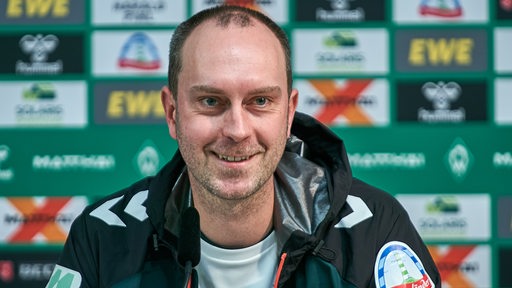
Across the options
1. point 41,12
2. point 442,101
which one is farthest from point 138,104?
point 442,101

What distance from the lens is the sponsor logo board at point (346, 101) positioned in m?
2.30

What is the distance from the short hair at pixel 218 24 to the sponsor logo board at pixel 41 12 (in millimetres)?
1244

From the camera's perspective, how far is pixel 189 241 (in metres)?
1.08

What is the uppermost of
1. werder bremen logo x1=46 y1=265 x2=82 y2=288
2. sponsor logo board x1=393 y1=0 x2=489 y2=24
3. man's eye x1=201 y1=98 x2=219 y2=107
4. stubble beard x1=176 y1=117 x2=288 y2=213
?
sponsor logo board x1=393 y1=0 x2=489 y2=24

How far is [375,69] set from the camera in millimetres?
2307

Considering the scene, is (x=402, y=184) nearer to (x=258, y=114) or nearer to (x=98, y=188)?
(x=98, y=188)

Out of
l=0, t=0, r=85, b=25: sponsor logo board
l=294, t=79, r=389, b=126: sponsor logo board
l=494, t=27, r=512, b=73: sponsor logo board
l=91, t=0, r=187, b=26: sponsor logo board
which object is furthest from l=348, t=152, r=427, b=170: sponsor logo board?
l=0, t=0, r=85, b=25: sponsor logo board

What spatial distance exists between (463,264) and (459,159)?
1.14 feet

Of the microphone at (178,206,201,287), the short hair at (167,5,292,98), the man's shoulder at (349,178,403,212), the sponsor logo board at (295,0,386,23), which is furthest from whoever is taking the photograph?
the sponsor logo board at (295,0,386,23)

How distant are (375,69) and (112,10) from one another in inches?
35.0

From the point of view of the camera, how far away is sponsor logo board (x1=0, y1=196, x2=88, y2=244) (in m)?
2.34

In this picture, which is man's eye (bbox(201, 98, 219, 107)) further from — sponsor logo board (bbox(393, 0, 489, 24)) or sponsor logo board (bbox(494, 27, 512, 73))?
A: sponsor logo board (bbox(494, 27, 512, 73))

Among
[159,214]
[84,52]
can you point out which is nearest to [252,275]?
[159,214]

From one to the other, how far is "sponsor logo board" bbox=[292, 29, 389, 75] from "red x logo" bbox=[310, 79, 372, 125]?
1.7 inches
